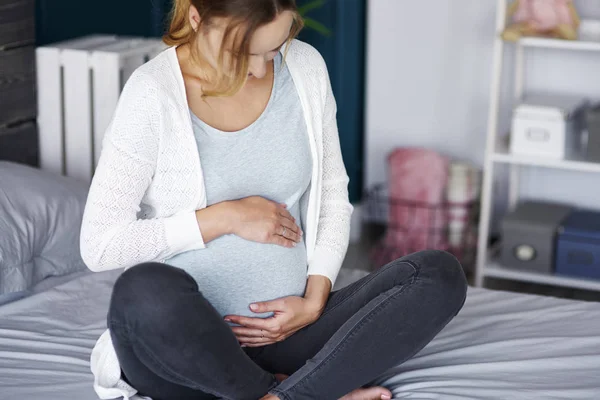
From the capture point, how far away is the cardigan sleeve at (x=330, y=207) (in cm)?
166

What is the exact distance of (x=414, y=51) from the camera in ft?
10.5

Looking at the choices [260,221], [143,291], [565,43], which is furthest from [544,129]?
[143,291]

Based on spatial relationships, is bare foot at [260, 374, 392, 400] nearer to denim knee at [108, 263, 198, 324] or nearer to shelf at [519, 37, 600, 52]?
denim knee at [108, 263, 198, 324]

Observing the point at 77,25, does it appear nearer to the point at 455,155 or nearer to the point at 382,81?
the point at 382,81

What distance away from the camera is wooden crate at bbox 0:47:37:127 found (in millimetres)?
2168

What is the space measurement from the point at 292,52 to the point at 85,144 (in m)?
0.85

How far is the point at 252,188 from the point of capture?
1.56m

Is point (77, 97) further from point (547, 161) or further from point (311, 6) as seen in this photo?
point (547, 161)

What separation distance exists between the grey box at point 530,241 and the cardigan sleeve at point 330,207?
3.80 feet

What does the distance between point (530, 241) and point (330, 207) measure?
3.98ft

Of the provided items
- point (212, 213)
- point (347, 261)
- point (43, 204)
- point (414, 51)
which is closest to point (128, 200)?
point (212, 213)

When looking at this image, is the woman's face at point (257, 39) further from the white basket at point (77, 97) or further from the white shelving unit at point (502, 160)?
the white shelving unit at point (502, 160)

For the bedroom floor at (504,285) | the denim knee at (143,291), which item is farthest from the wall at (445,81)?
the denim knee at (143,291)

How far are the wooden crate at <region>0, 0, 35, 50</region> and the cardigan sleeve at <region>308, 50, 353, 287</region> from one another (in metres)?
0.83
